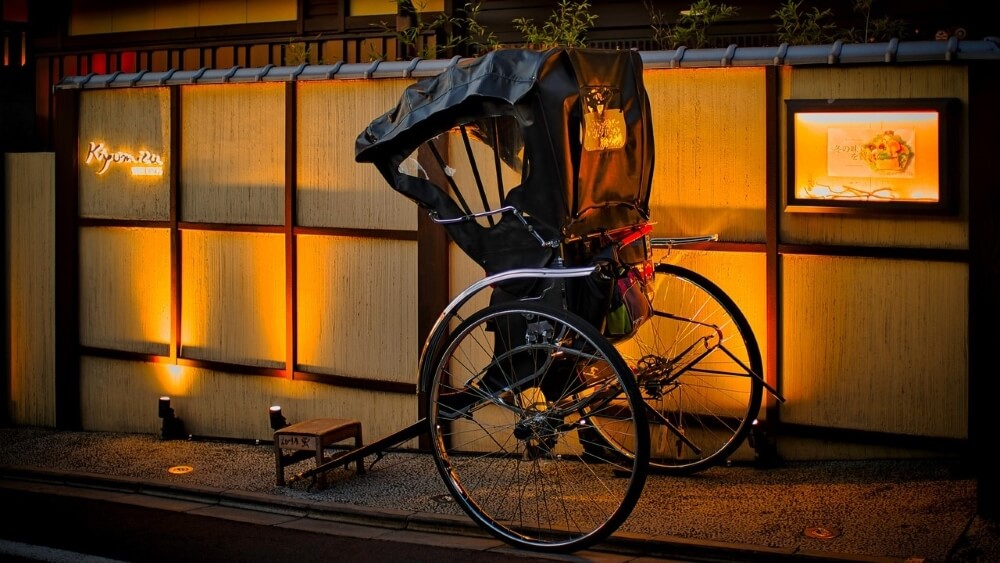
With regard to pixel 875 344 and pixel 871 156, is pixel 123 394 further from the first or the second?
pixel 871 156

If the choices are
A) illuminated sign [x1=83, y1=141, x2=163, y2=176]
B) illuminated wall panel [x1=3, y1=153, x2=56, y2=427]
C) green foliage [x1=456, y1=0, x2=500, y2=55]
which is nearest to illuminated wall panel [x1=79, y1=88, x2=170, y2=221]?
illuminated sign [x1=83, y1=141, x2=163, y2=176]

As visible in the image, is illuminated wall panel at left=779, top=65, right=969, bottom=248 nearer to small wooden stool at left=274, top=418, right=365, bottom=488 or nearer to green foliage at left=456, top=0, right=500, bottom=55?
small wooden stool at left=274, top=418, right=365, bottom=488

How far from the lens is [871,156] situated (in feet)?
28.7

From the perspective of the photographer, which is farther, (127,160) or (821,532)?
(127,160)

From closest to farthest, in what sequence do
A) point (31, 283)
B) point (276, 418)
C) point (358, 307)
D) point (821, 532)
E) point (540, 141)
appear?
1. point (821, 532)
2. point (540, 141)
3. point (276, 418)
4. point (358, 307)
5. point (31, 283)

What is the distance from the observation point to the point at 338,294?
1103 cm

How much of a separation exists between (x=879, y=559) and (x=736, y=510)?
4.27 ft

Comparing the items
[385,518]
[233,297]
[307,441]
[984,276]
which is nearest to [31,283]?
[233,297]

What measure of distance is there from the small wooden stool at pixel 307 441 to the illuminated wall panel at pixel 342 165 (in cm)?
197

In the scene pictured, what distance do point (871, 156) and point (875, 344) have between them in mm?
1431

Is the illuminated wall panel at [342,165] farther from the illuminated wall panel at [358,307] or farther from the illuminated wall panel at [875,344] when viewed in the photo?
the illuminated wall panel at [875,344]

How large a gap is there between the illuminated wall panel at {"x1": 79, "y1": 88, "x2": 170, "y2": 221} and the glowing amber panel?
6560 mm

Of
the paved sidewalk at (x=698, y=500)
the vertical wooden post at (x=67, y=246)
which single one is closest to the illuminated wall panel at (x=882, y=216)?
the paved sidewalk at (x=698, y=500)

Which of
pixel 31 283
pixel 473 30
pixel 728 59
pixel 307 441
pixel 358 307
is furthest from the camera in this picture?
pixel 31 283
